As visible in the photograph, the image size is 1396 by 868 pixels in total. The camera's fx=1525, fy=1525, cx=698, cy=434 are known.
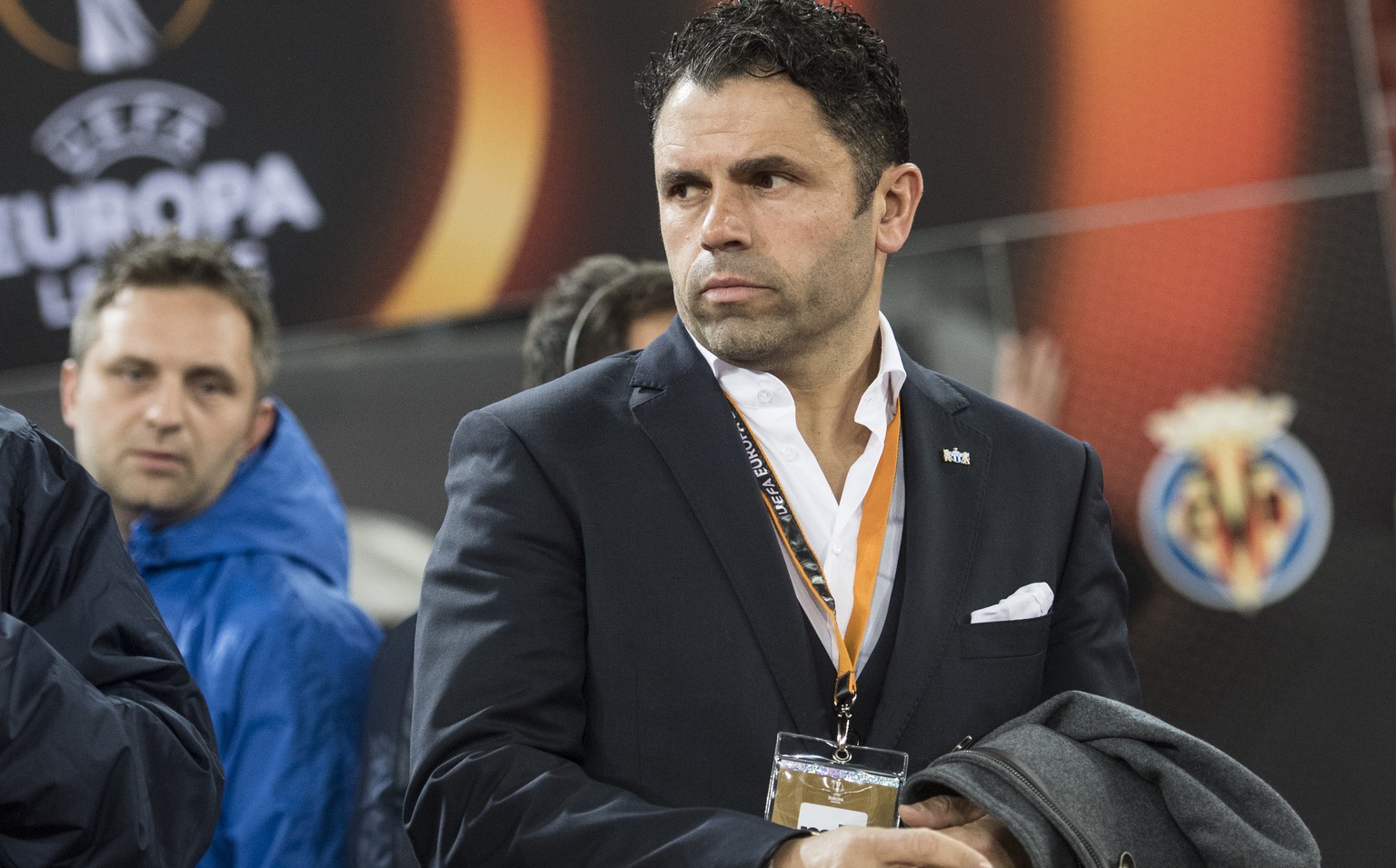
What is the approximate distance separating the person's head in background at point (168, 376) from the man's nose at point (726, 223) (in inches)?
53.3

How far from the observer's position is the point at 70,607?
1588mm

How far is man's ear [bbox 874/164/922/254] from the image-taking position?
199 cm

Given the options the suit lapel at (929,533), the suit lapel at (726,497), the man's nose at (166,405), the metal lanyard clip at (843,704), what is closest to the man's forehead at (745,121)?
the suit lapel at (726,497)

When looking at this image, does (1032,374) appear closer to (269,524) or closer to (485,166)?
(485,166)

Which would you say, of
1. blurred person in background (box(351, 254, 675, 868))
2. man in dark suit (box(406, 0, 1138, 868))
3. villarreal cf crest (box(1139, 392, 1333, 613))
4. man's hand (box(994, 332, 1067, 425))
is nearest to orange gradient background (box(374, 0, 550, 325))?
blurred person in background (box(351, 254, 675, 868))

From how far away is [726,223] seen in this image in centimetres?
179

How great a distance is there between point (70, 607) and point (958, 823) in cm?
98

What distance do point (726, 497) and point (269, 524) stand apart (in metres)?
1.22

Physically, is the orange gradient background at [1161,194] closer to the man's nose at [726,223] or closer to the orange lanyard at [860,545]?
the orange lanyard at [860,545]

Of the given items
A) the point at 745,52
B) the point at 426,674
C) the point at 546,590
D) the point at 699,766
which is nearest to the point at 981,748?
the point at 699,766

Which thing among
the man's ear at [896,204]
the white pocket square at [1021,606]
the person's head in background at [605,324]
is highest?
the man's ear at [896,204]

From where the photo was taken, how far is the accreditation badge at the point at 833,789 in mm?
1683

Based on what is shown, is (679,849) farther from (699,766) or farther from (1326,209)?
(1326,209)

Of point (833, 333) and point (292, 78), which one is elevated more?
point (292, 78)
